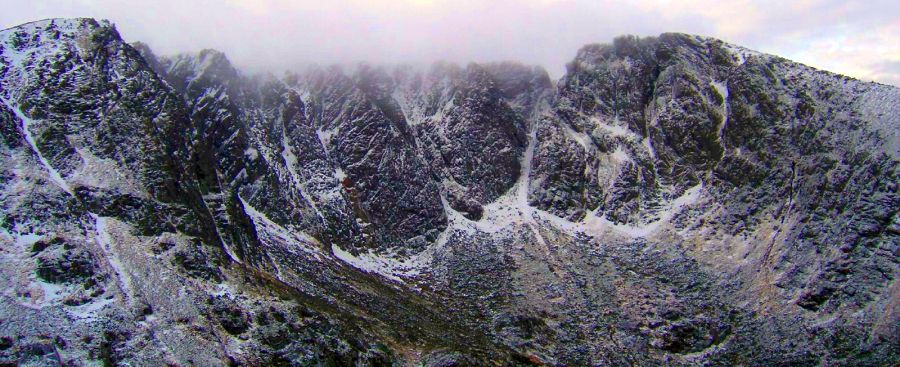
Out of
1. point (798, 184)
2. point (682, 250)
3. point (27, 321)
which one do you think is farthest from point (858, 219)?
point (27, 321)

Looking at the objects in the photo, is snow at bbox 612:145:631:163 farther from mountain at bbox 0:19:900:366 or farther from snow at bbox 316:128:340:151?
snow at bbox 316:128:340:151

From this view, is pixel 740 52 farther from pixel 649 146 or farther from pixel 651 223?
pixel 651 223

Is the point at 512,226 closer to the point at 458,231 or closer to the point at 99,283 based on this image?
the point at 458,231

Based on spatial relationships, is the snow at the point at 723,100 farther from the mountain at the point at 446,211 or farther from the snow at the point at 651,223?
the snow at the point at 651,223

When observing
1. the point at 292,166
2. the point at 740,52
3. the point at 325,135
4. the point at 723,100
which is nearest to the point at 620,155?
the point at 723,100

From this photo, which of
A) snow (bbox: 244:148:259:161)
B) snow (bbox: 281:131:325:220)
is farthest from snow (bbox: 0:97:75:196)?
snow (bbox: 281:131:325:220)

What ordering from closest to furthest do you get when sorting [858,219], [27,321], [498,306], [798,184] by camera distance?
1. [27,321]
2. [858,219]
3. [498,306]
4. [798,184]

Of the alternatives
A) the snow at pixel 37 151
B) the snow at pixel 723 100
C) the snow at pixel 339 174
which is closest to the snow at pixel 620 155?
the snow at pixel 723 100
